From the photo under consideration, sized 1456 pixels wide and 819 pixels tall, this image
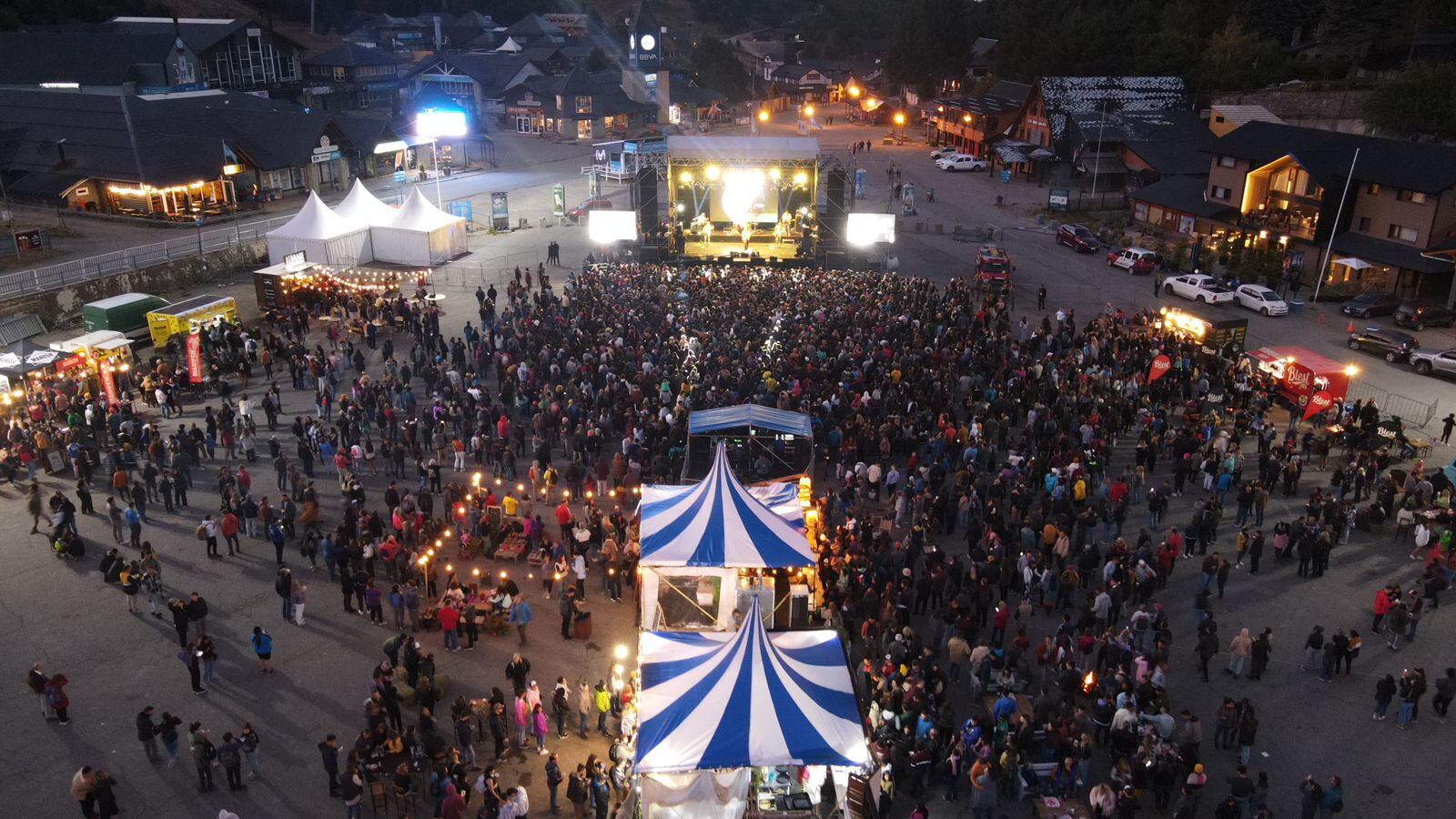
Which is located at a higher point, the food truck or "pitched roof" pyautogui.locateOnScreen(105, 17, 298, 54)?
"pitched roof" pyautogui.locateOnScreen(105, 17, 298, 54)

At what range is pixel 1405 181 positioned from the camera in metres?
32.9

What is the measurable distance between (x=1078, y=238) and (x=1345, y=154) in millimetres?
9978

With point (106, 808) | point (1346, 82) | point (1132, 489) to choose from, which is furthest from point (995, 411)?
point (1346, 82)

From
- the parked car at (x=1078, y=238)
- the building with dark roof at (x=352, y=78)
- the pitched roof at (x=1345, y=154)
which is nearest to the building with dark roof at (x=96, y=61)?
the building with dark roof at (x=352, y=78)

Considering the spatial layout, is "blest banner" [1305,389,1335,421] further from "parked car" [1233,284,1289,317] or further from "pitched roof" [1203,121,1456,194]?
"pitched roof" [1203,121,1456,194]

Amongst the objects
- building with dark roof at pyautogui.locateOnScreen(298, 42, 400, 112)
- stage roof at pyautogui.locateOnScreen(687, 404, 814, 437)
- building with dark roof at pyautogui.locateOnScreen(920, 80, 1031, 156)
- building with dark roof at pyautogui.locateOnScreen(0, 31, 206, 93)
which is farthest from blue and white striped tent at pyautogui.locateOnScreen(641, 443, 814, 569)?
building with dark roof at pyautogui.locateOnScreen(298, 42, 400, 112)

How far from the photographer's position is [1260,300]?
106 ft

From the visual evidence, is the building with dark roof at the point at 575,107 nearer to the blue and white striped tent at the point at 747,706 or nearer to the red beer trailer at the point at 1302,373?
the red beer trailer at the point at 1302,373

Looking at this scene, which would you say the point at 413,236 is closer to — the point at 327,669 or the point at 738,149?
the point at 738,149

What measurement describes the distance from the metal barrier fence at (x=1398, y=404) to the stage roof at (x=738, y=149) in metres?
21.2

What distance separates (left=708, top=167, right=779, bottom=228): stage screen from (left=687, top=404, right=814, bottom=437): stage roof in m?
22.3

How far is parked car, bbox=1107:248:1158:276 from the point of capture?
122 ft

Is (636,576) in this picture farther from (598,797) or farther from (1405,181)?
(1405,181)

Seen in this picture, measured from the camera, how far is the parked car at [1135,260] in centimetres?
3728
